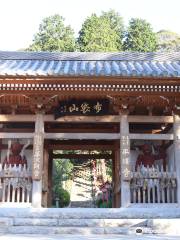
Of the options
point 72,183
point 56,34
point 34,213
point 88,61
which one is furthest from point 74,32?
point 34,213

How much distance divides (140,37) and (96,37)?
5.12 meters

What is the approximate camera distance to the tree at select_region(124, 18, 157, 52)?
3616 cm

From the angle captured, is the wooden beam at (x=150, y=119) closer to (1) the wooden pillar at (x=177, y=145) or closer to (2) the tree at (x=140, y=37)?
(1) the wooden pillar at (x=177, y=145)

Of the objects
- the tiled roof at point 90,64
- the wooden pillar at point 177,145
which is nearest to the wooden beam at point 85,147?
the tiled roof at point 90,64

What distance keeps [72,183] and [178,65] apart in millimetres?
19143

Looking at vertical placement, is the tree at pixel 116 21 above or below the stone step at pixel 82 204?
above

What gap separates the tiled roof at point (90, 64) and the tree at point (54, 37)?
66.8ft

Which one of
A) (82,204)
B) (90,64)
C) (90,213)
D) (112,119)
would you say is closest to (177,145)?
(112,119)

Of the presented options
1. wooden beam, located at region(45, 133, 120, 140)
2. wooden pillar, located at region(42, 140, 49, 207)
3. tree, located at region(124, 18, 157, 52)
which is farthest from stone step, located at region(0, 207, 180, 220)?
tree, located at region(124, 18, 157, 52)

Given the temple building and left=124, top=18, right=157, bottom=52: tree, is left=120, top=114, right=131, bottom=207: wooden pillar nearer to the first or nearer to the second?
the temple building

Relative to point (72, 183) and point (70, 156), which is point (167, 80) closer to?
point (70, 156)

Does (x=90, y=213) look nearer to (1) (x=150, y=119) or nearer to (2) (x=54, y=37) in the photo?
(1) (x=150, y=119)

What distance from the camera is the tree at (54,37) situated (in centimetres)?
3491

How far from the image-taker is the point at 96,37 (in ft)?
112
